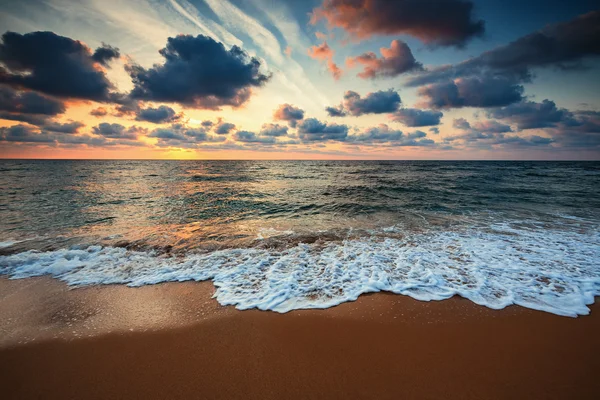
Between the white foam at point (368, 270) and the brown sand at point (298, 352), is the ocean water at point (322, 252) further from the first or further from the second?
the brown sand at point (298, 352)

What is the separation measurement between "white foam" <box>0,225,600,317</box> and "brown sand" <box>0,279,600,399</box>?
1.42 ft

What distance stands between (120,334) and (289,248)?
174 inches

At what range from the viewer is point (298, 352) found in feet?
10.6

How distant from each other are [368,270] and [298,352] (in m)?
2.96

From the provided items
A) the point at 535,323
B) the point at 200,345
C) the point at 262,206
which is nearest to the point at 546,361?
the point at 535,323

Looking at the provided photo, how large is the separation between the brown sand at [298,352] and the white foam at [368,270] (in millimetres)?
434

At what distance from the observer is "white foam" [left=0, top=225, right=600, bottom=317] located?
14.9ft

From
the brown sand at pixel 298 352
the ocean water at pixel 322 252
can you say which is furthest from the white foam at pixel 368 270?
the brown sand at pixel 298 352

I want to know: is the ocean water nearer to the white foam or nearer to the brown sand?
the white foam

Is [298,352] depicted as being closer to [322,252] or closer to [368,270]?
[368,270]

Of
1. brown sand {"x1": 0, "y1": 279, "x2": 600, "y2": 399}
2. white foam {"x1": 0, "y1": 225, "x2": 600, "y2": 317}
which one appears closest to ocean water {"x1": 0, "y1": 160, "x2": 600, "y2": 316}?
white foam {"x1": 0, "y1": 225, "x2": 600, "y2": 317}

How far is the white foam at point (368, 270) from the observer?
4551 millimetres

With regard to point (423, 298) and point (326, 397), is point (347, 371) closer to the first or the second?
point (326, 397)

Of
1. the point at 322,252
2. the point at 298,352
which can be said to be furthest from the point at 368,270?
the point at 298,352
